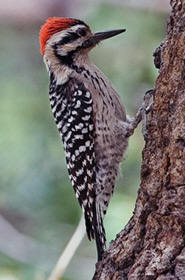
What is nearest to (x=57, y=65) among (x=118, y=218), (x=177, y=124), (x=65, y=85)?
(x=65, y=85)

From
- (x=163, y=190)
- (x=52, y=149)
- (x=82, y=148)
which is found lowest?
(x=163, y=190)

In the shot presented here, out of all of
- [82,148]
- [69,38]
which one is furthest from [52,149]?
[82,148]

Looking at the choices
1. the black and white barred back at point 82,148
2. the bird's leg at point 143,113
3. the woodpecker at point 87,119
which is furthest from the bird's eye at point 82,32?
the bird's leg at point 143,113

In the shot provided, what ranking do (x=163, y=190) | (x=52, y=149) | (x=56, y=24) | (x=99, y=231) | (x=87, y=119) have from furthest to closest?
(x=52, y=149) < (x=56, y=24) < (x=87, y=119) < (x=99, y=231) < (x=163, y=190)

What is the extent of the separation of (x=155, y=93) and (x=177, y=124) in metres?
0.28

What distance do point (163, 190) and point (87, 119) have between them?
1.44 m

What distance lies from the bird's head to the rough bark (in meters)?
1.40

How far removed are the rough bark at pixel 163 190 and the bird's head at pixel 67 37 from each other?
140cm

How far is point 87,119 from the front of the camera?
488cm

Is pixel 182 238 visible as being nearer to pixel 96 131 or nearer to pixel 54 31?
pixel 96 131

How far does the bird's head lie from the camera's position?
505 cm

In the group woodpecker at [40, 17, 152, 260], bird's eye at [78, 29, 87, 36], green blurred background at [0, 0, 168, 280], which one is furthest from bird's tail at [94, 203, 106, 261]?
green blurred background at [0, 0, 168, 280]

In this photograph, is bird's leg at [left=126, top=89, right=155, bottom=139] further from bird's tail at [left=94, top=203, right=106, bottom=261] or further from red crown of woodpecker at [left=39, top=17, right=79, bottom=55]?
red crown of woodpecker at [left=39, top=17, right=79, bottom=55]

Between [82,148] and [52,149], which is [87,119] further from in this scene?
[52,149]
